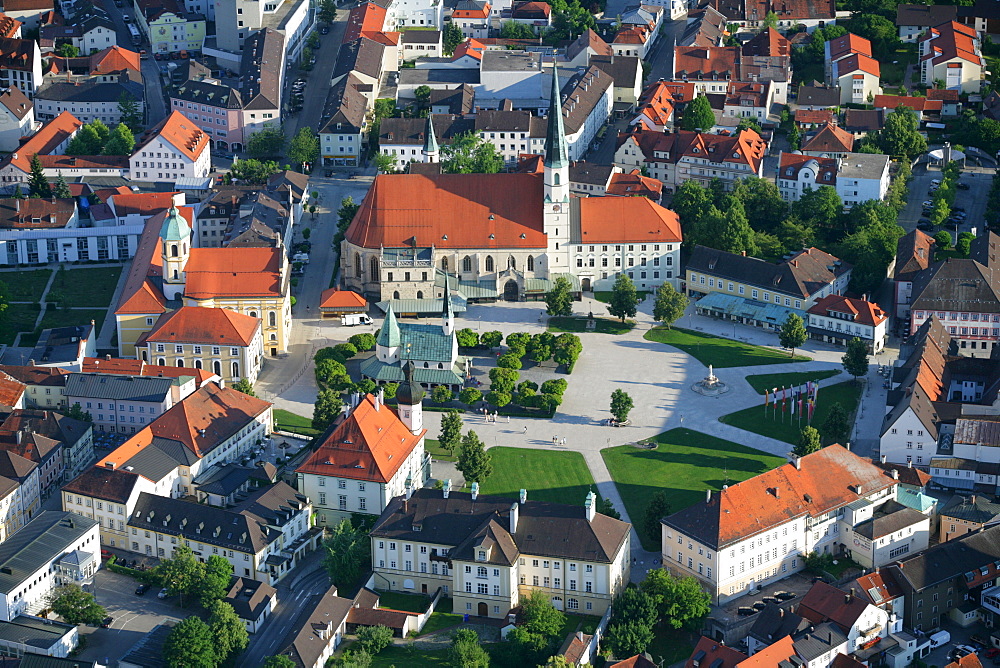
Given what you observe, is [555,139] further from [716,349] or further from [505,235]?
[716,349]

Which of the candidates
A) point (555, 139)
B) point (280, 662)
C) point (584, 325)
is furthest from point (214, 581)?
point (555, 139)

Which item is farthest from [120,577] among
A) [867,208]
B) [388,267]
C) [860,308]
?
[867,208]

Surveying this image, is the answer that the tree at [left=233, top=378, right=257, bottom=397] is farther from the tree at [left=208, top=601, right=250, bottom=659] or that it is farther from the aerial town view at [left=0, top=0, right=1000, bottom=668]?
the tree at [left=208, top=601, right=250, bottom=659]

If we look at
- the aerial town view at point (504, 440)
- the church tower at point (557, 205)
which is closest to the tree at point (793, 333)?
the aerial town view at point (504, 440)

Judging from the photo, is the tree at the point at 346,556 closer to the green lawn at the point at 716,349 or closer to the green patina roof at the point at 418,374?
the green patina roof at the point at 418,374

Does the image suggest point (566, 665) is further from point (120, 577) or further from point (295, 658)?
point (120, 577)

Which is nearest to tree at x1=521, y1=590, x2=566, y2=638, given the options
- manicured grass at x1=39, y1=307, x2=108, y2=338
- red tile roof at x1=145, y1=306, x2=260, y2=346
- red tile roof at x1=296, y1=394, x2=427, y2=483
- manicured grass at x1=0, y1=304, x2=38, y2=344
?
red tile roof at x1=296, y1=394, x2=427, y2=483

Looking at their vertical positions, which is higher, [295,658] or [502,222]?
[502,222]
